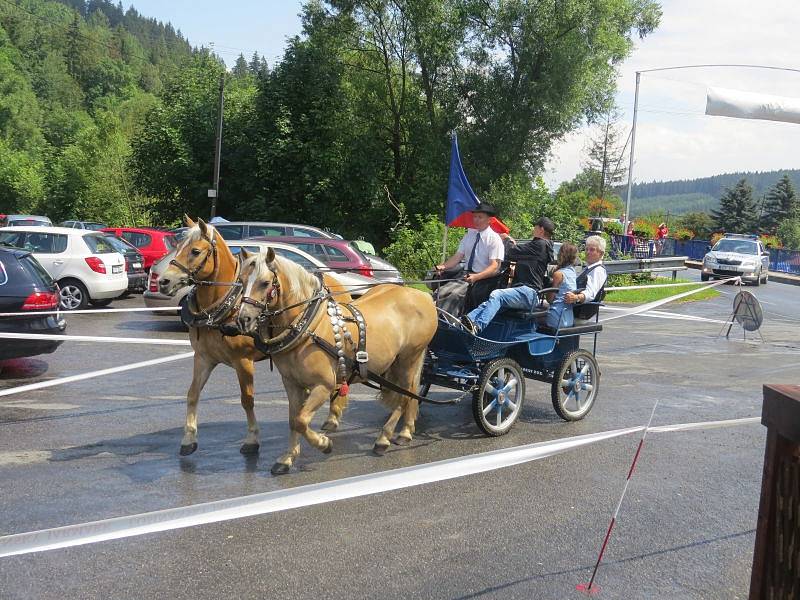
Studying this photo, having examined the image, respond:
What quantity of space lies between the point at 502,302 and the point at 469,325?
0.44m

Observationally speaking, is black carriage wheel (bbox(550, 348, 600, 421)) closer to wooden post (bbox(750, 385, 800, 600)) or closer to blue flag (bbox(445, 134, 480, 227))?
blue flag (bbox(445, 134, 480, 227))

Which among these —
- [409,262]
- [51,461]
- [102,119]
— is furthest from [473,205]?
[102,119]

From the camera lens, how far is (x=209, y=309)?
696cm

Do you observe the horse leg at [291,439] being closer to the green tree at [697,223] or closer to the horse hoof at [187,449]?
the horse hoof at [187,449]

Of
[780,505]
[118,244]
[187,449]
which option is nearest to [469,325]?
[187,449]

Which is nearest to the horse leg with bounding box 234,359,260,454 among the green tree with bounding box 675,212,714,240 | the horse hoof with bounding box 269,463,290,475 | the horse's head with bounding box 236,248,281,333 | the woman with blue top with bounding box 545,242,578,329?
the horse hoof with bounding box 269,463,290,475

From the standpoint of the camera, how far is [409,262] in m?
25.6

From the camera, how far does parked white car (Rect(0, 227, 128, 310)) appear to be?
56.7 feet

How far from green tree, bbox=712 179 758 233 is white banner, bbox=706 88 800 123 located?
246ft

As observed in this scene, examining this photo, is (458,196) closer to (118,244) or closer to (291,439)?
(291,439)

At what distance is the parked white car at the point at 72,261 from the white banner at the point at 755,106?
14.5 meters

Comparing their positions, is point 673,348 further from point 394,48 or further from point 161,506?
point 394,48

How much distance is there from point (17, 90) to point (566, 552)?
100449 mm

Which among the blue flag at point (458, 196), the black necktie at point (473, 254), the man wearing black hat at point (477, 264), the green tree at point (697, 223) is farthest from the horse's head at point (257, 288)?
the green tree at point (697, 223)
